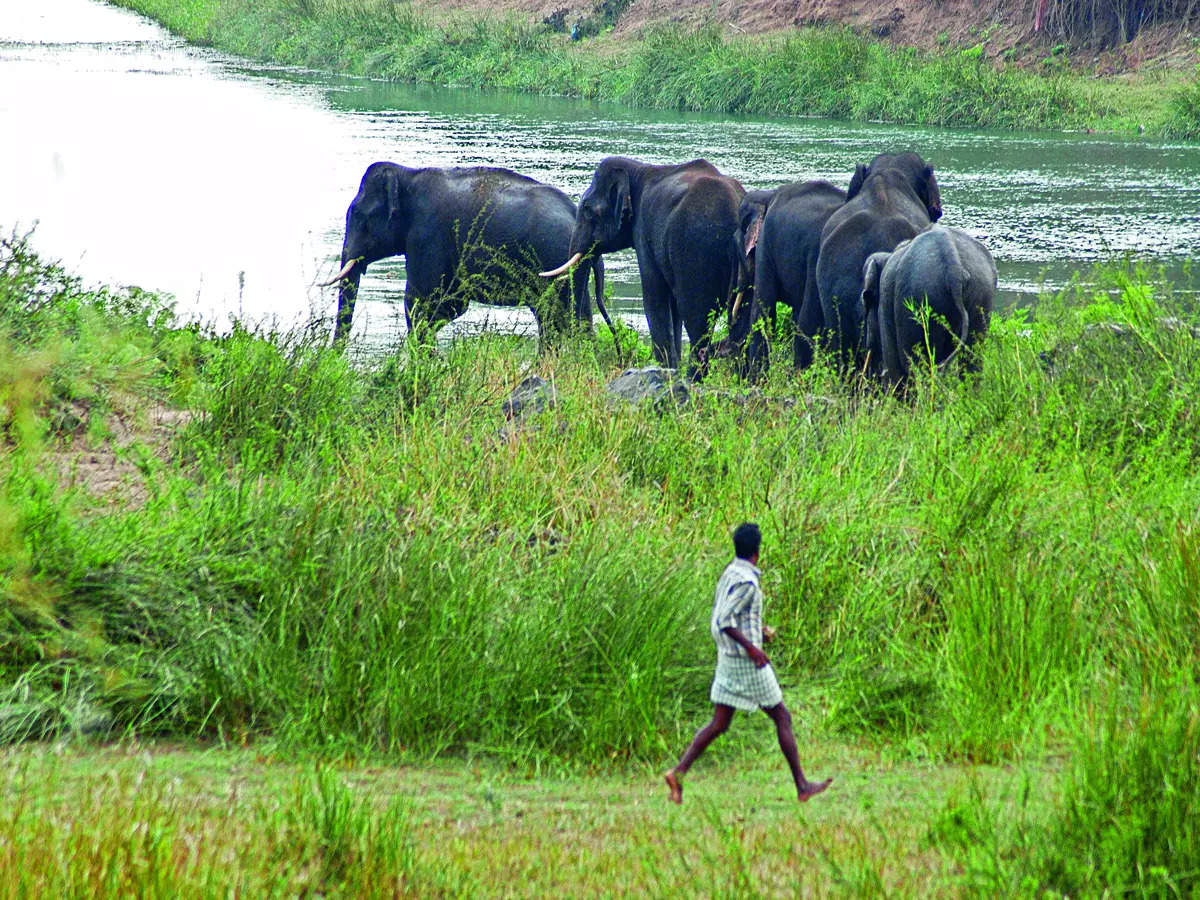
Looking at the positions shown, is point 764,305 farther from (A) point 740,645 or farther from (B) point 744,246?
(A) point 740,645

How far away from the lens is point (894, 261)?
30.5ft

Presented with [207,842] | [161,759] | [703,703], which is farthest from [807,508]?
[207,842]

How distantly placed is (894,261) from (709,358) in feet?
7.85

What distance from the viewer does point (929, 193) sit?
11.4 m

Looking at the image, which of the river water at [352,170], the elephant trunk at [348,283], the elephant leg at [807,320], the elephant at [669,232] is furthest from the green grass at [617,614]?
the elephant trunk at [348,283]

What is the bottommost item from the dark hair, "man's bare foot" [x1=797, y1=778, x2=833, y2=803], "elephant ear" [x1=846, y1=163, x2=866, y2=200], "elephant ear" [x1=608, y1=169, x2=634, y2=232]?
"man's bare foot" [x1=797, y1=778, x2=833, y2=803]

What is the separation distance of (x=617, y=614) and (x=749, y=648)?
1.18 metres

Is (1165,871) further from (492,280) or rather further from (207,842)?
(492,280)

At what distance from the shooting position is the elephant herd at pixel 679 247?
10.4 metres

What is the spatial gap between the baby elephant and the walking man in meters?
4.49

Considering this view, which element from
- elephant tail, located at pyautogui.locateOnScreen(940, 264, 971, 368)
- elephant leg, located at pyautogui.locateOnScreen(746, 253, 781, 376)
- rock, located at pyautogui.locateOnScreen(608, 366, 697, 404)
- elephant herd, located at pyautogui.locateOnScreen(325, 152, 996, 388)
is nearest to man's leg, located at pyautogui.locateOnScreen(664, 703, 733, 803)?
rock, located at pyautogui.locateOnScreen(608, 366, 697, 404)

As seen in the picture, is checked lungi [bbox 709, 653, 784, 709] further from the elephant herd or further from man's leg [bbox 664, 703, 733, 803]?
the elephant herd

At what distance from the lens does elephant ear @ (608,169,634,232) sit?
1217cm

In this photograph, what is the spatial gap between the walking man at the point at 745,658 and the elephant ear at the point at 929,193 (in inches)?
294
